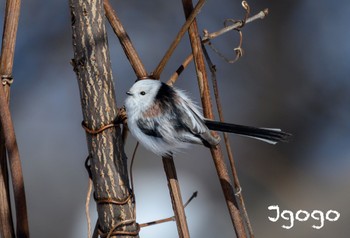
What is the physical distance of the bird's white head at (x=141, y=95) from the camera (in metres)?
0.81

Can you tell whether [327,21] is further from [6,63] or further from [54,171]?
[6,63]

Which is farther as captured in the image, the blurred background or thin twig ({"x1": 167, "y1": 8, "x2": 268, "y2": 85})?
the blurred background

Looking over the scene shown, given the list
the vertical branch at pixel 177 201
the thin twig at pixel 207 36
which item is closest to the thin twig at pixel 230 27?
the thin twig at pixel 207 36

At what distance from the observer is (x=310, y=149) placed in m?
2.00

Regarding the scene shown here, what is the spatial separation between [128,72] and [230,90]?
1.26 ft

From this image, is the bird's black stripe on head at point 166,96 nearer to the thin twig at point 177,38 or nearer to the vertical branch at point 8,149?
the thin twig at point 177,38

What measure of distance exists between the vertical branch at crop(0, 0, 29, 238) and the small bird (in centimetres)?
17

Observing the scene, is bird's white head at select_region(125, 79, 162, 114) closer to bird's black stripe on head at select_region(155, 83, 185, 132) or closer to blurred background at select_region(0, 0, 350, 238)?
bird's black stripe on head at select_region(155, 83, 185, 132)

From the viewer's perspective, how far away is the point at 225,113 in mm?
2016

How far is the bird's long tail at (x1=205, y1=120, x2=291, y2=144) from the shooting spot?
80 cm

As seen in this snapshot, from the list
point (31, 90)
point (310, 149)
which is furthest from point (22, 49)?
point (310, 149)

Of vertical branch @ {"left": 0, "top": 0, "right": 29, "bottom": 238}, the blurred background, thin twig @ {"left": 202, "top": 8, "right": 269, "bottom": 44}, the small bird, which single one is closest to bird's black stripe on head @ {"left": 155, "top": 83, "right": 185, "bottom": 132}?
the small bird

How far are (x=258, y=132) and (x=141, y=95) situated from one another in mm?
176

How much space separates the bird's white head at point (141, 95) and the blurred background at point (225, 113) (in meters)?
0.98
